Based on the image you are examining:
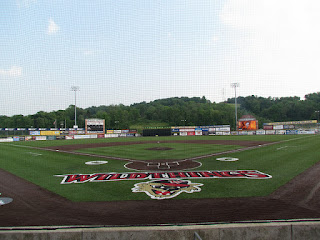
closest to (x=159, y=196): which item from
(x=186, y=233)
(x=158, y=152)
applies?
(x=186, y=233)

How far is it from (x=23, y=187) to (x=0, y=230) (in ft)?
24.2

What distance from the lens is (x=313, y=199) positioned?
8820mm

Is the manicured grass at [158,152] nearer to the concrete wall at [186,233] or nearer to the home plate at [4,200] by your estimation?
the home plate at [4,200]

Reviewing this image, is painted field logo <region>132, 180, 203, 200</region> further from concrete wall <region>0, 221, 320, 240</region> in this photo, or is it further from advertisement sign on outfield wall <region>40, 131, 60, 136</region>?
advertisement sign on outfield wall <region>40, 131, 60, 136</region>

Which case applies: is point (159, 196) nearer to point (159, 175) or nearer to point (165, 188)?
point (165, 188)

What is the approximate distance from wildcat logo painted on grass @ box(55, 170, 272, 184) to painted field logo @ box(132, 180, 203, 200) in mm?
1133

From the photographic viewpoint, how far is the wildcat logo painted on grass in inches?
499

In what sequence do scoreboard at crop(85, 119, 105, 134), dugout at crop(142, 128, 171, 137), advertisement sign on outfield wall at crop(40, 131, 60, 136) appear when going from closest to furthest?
advertisement sign on outfield wall at crop(40, 131, 60, 136), scoreboard at crop(85, 119, 105, 134), dugout at crop(142, 128, 171, 137)

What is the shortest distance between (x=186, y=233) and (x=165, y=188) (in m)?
5.75

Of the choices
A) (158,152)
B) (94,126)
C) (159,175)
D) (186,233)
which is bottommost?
(158,152)

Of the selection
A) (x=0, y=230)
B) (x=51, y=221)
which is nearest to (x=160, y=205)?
(x=51, y=221)

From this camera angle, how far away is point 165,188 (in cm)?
1057

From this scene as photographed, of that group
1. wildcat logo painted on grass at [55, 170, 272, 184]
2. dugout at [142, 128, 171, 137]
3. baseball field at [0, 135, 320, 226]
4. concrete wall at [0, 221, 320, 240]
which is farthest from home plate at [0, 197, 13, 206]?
dugout at [142, 128, 171, 137]

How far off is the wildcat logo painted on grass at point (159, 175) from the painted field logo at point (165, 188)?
1.13 metres
